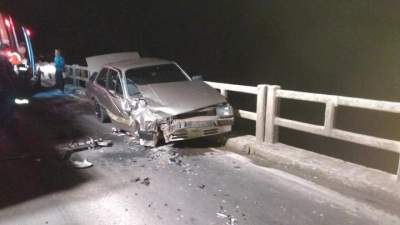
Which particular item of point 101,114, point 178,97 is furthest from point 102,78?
point 178,97

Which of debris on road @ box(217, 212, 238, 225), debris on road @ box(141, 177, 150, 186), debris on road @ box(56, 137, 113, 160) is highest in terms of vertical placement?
debris on road @ box(56, 137, 113, 160)

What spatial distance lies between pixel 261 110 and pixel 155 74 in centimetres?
254

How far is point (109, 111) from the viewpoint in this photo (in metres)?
8.62

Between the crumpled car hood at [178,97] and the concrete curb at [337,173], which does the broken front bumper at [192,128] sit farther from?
the concrete curb at [337,173]

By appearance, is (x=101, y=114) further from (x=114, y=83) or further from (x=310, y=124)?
(x=310, y=124)

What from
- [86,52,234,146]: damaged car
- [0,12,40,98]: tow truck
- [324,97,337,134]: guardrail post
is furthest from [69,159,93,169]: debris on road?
[0,12,40,98]: tow truck

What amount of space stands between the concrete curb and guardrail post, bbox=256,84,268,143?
18cm

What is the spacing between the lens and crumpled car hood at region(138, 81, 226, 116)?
22.3ft

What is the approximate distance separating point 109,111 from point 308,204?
17.6ft

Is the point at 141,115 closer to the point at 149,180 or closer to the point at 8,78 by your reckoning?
the point at 149,180

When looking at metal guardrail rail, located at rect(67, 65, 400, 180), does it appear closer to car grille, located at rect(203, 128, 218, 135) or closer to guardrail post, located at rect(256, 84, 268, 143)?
guardrail post, located at rect(256, 84, 268, 143)

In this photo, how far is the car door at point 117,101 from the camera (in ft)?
25.0

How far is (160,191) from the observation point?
5.03 m

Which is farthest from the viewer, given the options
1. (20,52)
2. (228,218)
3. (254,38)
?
(254,38)
